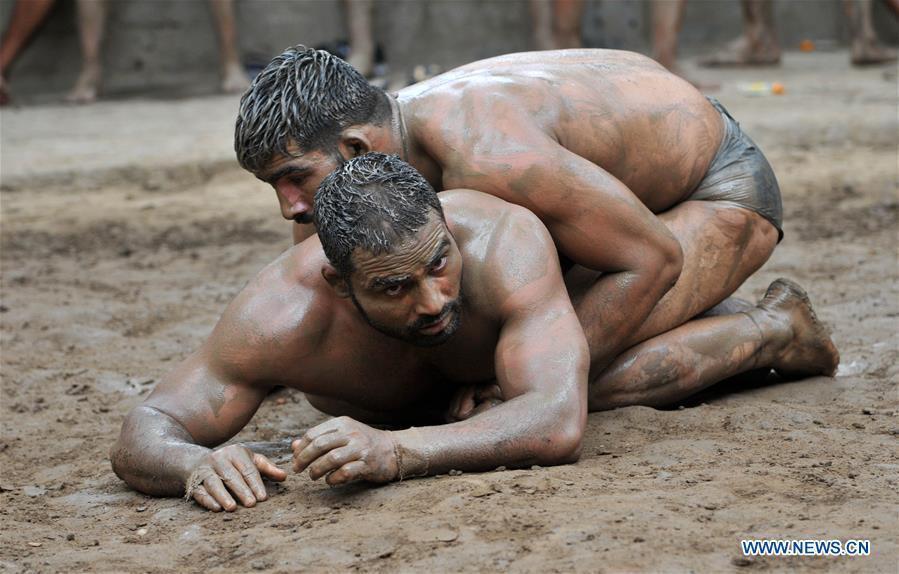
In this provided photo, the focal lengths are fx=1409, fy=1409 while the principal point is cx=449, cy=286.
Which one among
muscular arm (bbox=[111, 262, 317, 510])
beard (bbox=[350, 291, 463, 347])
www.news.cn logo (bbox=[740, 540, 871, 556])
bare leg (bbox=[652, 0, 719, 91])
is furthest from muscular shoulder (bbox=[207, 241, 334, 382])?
bare leg (bbox=[652, 0, 719, 91])

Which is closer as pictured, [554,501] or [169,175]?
[554,501]

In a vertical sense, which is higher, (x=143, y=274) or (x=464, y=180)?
(x=464, y=180)

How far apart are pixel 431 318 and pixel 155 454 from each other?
0.77m

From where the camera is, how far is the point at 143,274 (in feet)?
20.4

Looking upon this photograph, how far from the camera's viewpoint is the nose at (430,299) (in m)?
3.36

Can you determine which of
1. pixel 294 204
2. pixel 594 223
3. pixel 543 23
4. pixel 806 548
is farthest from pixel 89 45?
pixel 806 548

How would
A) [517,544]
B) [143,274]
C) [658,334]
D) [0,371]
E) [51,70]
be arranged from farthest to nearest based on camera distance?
[51,70]
[143,274]
[0,371]
[658,334]
[517,544]

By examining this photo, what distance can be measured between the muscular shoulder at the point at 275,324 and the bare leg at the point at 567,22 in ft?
22.3

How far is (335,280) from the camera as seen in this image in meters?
3.52

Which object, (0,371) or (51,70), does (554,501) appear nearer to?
(0,371)

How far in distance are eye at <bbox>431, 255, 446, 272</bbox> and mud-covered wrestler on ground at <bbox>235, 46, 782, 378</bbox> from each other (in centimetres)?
47

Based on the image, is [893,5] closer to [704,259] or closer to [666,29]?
[666,29]

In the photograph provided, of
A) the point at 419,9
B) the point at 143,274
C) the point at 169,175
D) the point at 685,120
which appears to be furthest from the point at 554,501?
the point at 419,9

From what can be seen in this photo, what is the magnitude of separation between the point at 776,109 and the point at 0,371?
18.3ft
